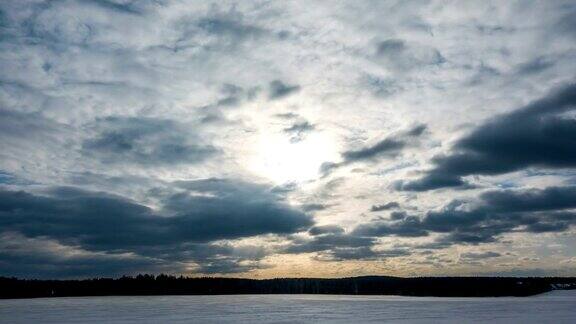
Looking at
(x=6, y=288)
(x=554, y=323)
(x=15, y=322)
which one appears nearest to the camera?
(x=554, y=323)

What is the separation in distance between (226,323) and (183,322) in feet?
19.1

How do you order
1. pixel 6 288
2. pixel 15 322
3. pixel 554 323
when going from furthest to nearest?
pixel 6 288, pixel 15 322, pixel 554 323

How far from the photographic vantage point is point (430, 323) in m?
65.9

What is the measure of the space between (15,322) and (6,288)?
148 metres

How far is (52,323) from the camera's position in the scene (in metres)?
67.6

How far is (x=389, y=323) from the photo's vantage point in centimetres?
6675

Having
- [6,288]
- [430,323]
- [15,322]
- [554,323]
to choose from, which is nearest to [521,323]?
[554,323]

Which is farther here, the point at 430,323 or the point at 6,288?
the point at 6,288

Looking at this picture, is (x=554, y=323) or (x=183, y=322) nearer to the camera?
(x=554, y=323)

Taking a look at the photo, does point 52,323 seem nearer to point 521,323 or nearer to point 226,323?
point 226,323

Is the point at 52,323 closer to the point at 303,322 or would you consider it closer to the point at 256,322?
the point at 256,322

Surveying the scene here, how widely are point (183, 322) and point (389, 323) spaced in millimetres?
27005

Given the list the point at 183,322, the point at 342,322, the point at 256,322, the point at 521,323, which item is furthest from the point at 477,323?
the point at 183,322

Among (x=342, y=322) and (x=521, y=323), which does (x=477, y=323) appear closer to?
(x=521, y=323)
